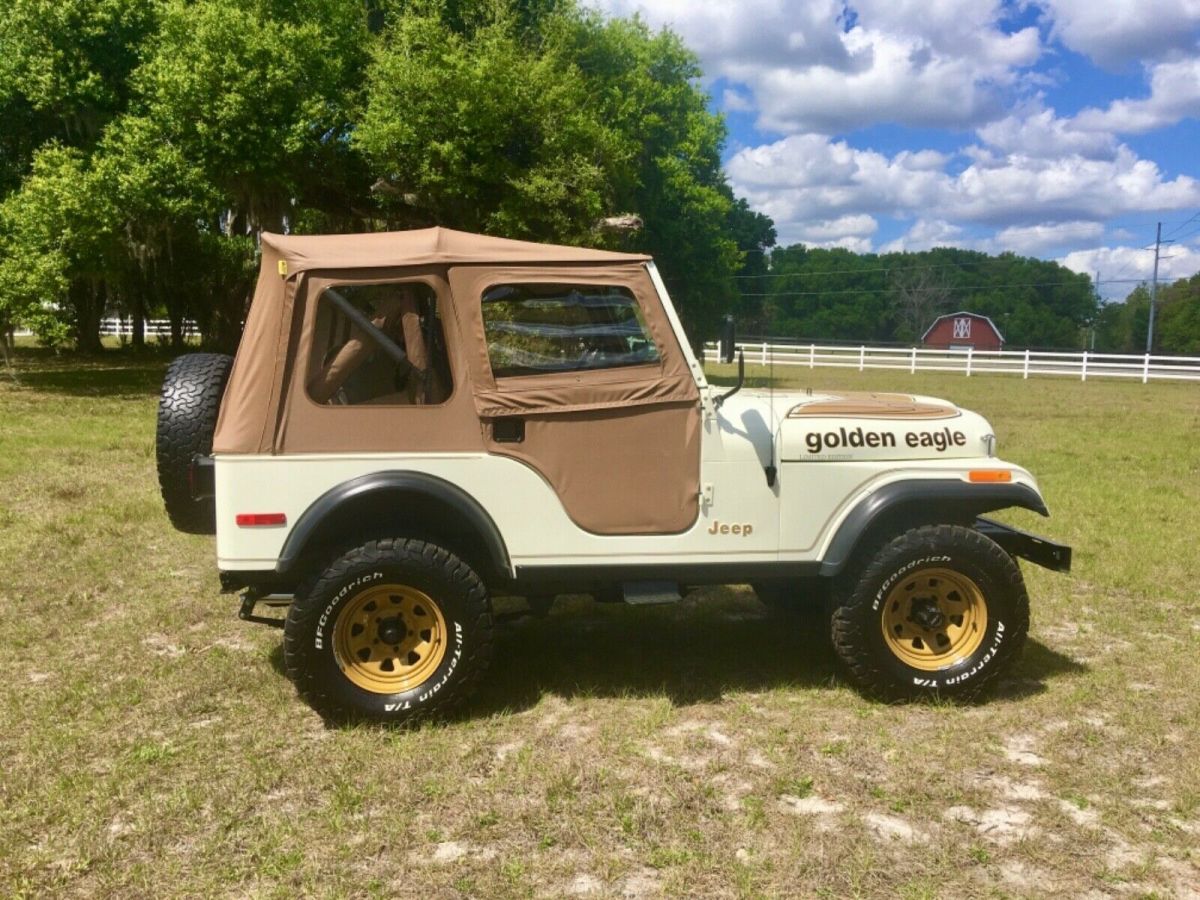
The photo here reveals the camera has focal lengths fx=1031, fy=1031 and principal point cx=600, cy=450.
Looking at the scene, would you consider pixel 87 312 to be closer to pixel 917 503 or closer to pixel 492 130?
pixel 492 130

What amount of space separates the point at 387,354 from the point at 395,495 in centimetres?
61

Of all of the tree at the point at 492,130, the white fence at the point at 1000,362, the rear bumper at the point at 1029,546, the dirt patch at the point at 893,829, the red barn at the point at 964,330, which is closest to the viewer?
the dirt patch at the point at 893,829

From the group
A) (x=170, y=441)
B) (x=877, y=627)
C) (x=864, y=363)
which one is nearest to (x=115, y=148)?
(x=170, y=441)

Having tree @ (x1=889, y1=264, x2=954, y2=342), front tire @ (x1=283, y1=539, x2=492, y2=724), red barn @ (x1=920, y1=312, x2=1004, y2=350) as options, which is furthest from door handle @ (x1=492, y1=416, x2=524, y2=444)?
tree @ (x1=889, y1=264, x2=954, y2=342)

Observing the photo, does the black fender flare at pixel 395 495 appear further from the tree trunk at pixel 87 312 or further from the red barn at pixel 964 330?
the red barn at pixel 964 330

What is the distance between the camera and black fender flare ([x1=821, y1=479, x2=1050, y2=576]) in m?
4.61

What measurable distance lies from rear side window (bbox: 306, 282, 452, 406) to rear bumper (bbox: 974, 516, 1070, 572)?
2.76 meters

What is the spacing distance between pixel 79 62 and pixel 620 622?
66.3 feet

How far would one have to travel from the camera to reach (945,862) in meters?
3.38

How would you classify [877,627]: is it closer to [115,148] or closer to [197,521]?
[197,521]

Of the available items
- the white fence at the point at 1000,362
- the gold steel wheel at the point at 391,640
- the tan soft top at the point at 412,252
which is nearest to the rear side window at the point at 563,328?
the tan soft top at the point at 412,252

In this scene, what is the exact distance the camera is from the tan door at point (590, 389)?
4.43m

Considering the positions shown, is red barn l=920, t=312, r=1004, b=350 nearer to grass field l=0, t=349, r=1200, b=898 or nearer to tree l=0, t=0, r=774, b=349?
tree l=0, t=0, r=774, b=349

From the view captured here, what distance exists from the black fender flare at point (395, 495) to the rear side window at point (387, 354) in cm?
34
